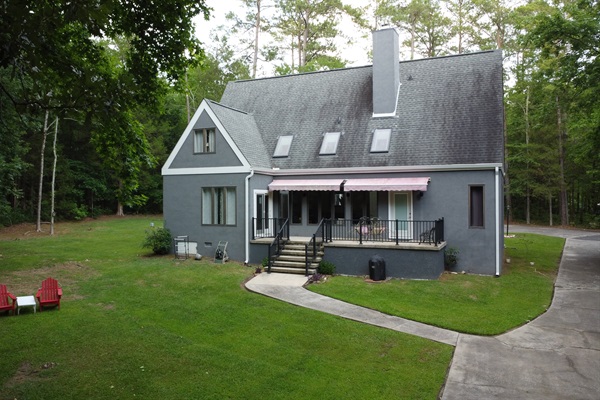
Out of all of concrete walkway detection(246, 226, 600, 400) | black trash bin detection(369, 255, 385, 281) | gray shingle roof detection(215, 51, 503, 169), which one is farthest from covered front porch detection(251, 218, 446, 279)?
gray shingle roof detection(215, 51, 503, 169)

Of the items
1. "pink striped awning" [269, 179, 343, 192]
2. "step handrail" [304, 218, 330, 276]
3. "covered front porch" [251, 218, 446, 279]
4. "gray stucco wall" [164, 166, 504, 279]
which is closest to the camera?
"covered front porch" [251, 218, 446, 279]

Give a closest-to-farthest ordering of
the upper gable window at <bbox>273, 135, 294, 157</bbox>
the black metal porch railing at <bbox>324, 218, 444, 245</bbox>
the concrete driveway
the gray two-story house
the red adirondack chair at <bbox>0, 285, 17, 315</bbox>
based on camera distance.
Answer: the concrete driveway
the red adirondack chair at <bbox>0, 285, 17, 315</bbox>
the gray two-story house
the black metal porch railing at <bbox>324, 218, 444, 245</bbox>
the upper gable window at <bbox>273, 135, 294, 157</bbox>

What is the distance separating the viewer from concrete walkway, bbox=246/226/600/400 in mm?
7184

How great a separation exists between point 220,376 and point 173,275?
886 centimetres

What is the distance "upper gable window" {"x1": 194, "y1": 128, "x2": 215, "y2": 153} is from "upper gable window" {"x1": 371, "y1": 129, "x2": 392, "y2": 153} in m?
7.59

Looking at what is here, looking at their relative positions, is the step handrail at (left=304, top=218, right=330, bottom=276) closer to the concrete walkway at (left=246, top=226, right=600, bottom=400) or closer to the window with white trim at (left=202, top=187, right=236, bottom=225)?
the concrete walkway at (left=246, top=226, right=600, bottom=400)

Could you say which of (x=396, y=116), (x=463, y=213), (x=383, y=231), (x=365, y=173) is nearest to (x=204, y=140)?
(x=365, y=173)

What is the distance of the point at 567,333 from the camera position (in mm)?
10203

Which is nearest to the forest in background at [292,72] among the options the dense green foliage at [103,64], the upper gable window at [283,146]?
the dense green foliage at [103,64]

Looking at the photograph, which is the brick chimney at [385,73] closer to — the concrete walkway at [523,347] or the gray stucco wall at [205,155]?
the gray stucco wall at [205,155]

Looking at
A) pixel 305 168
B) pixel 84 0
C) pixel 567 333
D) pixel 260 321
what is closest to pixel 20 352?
pixel 260 321

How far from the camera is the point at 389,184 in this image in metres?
17.6

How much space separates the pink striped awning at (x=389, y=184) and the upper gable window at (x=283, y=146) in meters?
4.27

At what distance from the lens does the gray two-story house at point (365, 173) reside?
55.2ft
